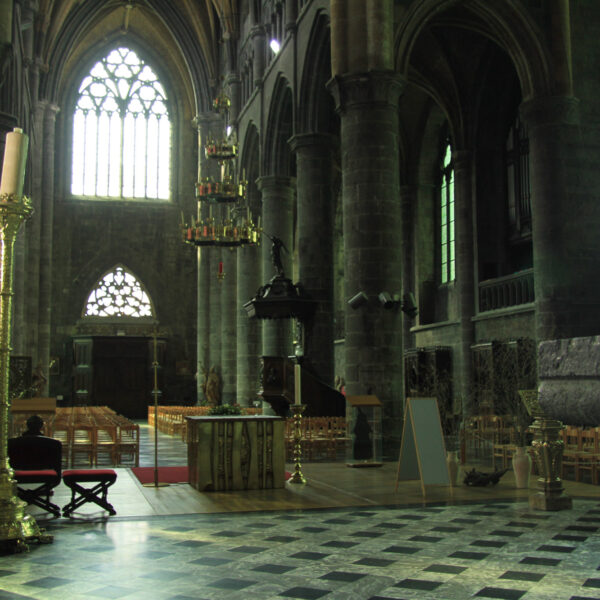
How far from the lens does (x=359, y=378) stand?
15.2 m

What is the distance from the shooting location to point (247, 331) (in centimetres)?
2764

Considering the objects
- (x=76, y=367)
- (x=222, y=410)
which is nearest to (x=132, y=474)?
(x=222, y=410)

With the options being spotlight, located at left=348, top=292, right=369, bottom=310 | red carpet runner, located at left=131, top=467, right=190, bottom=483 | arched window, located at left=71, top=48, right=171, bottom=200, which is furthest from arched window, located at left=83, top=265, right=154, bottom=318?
red carpet runner, located at left=131, top=467, right=190, bottom=483

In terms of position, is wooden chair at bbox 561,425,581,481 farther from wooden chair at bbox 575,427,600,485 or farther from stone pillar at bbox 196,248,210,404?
stone pillar at bbox 196,248,210,404

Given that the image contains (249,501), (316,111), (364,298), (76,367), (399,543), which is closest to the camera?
(399,543)

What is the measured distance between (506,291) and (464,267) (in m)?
1.95

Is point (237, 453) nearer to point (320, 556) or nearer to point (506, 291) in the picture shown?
point (320, 556)

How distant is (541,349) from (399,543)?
201 inches

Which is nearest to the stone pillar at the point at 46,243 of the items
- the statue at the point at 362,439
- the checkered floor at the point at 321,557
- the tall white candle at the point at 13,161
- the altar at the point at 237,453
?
the statue at the point at 362,439

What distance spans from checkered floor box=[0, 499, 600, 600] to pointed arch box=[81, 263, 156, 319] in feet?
97.2

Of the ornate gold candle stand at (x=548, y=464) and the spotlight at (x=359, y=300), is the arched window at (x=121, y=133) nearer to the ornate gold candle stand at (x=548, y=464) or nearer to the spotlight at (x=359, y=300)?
the spotlight at (x=359, y=300)

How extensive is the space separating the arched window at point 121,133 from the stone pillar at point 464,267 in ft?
61.3

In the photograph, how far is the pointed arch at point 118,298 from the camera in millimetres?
36344

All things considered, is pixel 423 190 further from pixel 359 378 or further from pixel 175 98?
pixel 175 98
